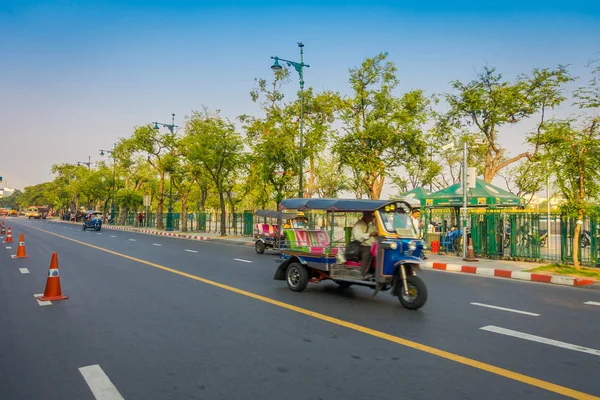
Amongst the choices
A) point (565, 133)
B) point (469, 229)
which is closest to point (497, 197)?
point (469, 229)

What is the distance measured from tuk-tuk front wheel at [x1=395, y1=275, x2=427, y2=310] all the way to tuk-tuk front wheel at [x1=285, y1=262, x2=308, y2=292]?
206 cm

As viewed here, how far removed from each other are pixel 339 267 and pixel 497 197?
11621mm

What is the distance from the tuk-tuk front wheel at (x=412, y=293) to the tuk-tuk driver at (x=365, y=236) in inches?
28.6

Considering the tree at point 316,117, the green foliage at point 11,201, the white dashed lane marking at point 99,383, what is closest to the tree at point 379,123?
the tree at point 316,117

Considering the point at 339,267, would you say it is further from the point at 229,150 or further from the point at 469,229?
the point at 229,150

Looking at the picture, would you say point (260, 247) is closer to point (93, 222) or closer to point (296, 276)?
point (296, 276)

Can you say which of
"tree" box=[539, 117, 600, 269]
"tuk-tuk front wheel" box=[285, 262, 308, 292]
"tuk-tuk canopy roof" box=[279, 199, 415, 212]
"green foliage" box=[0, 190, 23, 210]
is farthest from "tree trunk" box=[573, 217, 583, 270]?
"green foliage" box=[0, 190, 23, 210]

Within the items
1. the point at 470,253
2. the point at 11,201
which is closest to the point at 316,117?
the point at 470,253

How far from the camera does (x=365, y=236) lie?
8.49 m

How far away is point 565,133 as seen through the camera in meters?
14.4

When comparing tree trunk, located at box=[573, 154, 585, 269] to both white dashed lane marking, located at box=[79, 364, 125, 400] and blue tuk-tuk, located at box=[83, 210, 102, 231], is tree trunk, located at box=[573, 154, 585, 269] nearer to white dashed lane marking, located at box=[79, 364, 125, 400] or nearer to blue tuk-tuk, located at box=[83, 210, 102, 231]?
white dashed lane marking, located at box=[79, 364, 125, 400]

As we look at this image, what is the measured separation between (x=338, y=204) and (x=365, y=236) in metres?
0.86

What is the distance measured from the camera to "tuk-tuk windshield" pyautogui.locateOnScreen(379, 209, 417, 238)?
815 cm

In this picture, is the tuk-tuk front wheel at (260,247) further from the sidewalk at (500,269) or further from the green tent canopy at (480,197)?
the green tent canopy at (480,197)
